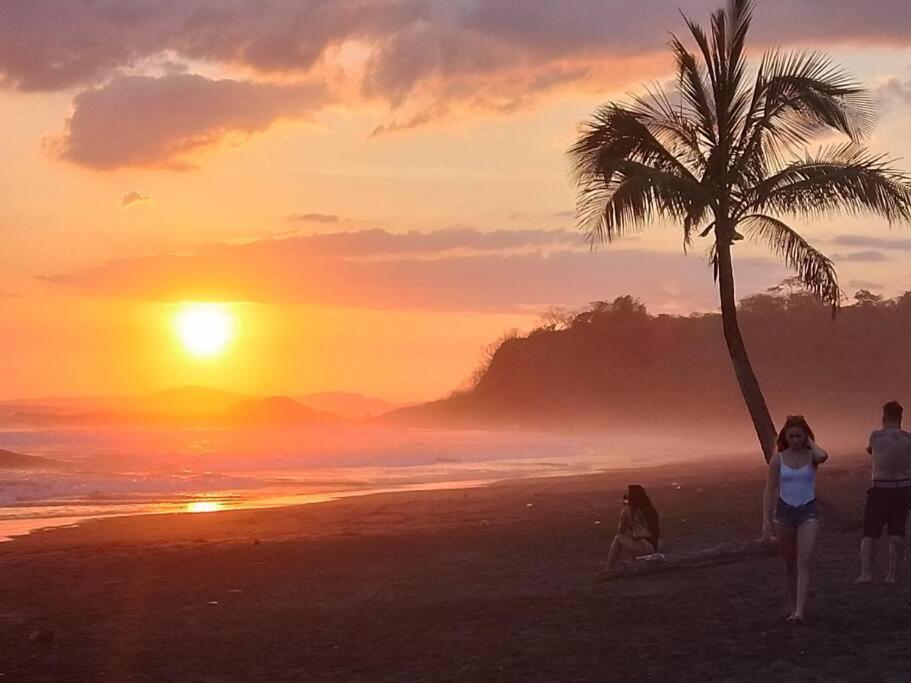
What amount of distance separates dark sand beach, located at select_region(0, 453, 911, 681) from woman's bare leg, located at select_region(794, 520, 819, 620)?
210 millimetres

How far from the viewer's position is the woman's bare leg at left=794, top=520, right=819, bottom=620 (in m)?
8.79

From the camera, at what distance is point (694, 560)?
12.1 m

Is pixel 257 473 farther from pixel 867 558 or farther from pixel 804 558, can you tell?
pixel 804 558

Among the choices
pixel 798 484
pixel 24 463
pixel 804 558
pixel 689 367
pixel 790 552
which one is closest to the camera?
pixel 804 558

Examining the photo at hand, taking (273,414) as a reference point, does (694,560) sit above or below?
below

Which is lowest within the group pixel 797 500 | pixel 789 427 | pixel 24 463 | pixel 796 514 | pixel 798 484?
pixel 796 514

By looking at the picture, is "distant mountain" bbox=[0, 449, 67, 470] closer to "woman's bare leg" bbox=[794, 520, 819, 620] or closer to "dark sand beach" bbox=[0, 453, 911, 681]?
"dark sand beach" bbox=[0, 453, 911, 681]

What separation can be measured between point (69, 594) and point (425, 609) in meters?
3.92

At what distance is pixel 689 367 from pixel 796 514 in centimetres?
9354

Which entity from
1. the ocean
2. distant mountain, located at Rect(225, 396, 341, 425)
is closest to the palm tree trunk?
the ocean

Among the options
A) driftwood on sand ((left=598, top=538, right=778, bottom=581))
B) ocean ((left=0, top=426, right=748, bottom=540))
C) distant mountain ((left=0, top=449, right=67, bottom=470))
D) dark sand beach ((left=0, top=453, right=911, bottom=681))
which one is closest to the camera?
dark sand beach ((left=0, top=453, right=911, bottom=681))

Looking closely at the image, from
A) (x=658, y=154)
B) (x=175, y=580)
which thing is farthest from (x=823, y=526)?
(x=175, y=580)

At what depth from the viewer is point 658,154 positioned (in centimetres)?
1633

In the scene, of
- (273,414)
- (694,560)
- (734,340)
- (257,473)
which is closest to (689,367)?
(273,414)
